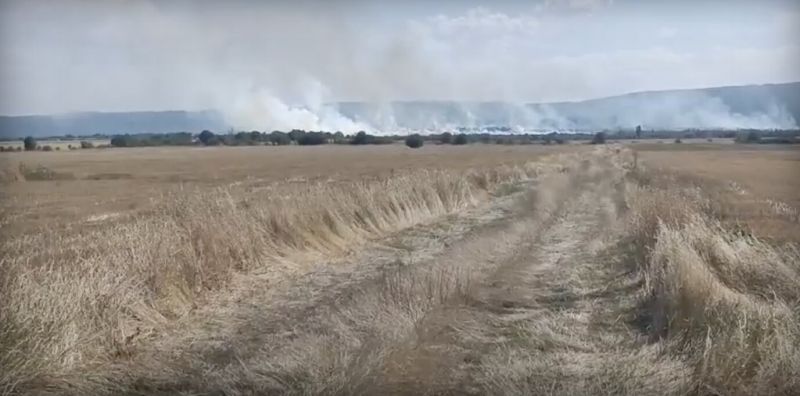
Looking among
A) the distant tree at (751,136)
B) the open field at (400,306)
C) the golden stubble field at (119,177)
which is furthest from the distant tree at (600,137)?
the open field at (400,306)

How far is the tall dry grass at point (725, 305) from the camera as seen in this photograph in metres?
5.51

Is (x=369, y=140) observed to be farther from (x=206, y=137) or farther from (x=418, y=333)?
(x=418, y=333)

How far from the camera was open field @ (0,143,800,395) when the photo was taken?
5754mm

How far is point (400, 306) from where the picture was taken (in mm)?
7629

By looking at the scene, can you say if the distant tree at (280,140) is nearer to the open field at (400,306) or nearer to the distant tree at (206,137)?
the distant tree at (206,137)

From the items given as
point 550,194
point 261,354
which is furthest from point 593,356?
point 550,194

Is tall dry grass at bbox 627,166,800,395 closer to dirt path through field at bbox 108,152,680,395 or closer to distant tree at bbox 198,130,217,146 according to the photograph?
dirt path through field at bbox 108,152,680,395

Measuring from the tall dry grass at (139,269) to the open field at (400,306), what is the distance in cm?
2

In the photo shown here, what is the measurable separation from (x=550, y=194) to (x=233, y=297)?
1739 cm

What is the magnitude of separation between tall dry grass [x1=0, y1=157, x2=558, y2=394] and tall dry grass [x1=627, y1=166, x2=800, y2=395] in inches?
176

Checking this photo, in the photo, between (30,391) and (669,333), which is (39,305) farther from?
(669,333)

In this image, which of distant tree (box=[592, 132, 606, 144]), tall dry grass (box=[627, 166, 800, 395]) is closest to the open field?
tall dry grass (box=[627, 166, 800, 395])

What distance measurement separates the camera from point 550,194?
81.3 feet

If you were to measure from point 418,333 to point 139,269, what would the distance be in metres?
2.90
